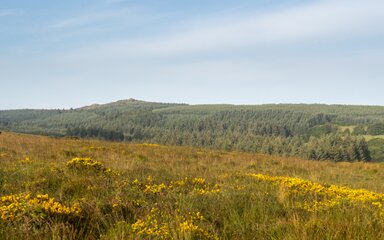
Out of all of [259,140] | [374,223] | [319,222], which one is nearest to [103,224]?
[319,222]

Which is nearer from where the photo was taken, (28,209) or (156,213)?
(28,209)

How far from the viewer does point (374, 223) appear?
447cm

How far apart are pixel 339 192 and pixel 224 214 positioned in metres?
4.59

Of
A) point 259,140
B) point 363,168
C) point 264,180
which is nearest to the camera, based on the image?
point 264,180

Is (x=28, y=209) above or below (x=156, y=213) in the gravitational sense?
above

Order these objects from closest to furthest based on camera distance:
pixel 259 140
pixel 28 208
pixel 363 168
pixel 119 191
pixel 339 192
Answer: pixel 28 208, pixel 119 191, pixel 339 192, pixel 363 168, pixel 259 140

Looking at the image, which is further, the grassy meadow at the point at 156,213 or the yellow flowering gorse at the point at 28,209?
the yellow flowering gorse at the point at 28,209

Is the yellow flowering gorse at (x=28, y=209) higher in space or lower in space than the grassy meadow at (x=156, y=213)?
higher

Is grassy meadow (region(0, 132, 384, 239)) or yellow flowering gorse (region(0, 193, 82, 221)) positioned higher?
yellow flowering gorse (region(0, 193, 82, 221))

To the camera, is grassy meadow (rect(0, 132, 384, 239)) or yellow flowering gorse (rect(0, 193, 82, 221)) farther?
yellow flowering gorse (rect(0, 193, 82, 221))

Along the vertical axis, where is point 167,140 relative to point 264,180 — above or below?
below

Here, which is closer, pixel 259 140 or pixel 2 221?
pixel 2 221

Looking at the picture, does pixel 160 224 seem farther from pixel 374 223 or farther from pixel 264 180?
pixel 264 180

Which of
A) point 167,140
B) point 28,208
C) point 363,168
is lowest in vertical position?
point 167,140
